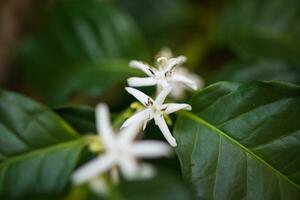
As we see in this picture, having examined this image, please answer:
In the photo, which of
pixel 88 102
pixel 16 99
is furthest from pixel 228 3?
pixel 16 99

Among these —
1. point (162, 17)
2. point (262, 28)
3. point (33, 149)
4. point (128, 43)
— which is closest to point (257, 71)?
point (262, 28)

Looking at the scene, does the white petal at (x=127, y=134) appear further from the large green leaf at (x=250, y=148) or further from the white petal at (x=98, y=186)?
the white petal at (x=98, y=186)

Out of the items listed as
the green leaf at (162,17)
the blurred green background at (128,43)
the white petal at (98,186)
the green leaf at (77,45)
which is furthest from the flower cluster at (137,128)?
the green leaf at (162,17)

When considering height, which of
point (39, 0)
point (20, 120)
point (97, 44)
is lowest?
point (20, 120)

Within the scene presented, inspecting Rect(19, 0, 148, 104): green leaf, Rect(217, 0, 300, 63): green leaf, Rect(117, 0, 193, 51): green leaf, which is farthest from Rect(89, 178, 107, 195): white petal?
Rect(117, 0, 193, 51): green leaf

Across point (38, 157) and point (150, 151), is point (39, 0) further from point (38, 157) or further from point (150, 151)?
point (150, 151)

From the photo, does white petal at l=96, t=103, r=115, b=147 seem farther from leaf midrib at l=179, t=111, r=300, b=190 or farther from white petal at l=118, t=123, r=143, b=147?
leaf midrib at l=179, t=111, r=300, b=190
